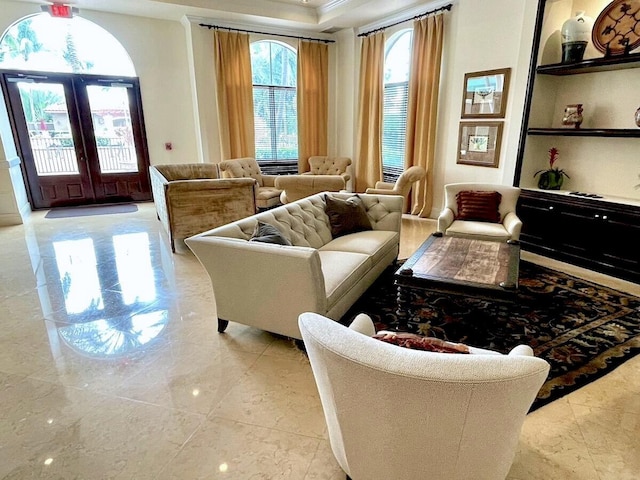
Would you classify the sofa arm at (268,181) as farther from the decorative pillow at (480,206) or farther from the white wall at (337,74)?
the decorative pillow at (480,206)

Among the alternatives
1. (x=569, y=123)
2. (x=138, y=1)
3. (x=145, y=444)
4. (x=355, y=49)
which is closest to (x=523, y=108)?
(x=569, y=123)

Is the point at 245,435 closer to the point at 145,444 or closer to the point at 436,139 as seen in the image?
the point at 145,444

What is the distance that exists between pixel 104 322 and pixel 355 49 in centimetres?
607

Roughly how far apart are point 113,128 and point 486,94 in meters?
6.13

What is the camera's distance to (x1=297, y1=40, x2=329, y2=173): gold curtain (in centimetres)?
696

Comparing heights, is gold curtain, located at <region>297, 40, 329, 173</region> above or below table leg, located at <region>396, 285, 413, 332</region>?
above

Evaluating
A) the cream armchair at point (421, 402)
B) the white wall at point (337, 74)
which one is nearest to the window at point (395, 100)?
the white wall at point (337, 74)

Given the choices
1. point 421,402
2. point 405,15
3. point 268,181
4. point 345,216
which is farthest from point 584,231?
point 268,181

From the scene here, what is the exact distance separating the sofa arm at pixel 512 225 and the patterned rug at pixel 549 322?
463mm

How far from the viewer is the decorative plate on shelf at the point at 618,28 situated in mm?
3416

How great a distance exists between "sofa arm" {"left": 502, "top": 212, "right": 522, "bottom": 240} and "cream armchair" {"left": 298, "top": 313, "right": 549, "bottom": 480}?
2822mm

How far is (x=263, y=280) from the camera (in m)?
2.28

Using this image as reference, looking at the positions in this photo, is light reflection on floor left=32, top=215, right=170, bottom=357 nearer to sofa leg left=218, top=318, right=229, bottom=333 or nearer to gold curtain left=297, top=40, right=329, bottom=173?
sofa leg left=218, top=318, right=229, bottom=333

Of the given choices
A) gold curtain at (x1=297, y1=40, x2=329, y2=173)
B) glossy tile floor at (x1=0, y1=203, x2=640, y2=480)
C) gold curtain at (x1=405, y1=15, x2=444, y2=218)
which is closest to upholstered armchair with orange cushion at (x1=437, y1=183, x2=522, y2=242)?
gold curtain at (x1=405, y1=15, x2=444, y2=218)
